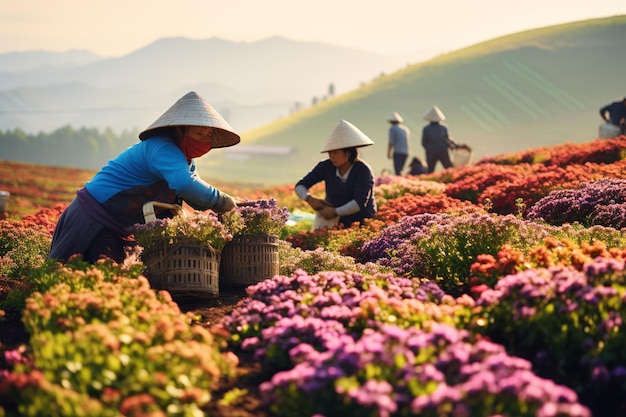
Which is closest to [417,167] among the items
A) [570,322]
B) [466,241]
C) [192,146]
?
[466,241]

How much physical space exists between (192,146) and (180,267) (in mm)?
1411

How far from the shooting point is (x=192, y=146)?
7.76 m

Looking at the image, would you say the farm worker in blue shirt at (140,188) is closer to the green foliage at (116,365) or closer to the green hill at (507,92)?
the green foliage at (116,365)

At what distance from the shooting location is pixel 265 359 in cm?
522

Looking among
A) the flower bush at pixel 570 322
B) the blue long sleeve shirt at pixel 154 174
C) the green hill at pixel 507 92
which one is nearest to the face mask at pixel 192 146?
the blue long sleeve shirt at pixel 154 174

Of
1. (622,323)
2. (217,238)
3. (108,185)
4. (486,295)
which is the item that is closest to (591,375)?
(622,323)

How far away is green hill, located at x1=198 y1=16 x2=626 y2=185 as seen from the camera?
9062cm

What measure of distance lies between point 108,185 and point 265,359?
3100mm

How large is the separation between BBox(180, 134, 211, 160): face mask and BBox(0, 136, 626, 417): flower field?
1562mm

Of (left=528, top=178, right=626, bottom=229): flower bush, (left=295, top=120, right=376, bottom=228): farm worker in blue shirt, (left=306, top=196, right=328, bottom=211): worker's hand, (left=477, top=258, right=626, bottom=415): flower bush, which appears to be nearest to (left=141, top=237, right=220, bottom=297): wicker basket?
(left=477, top=258, right=626, bottom=415): flower bush

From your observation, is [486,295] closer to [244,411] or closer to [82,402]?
[244,411]

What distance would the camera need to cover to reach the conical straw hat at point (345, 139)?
35.9 feet

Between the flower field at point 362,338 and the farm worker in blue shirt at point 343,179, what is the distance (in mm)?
2898

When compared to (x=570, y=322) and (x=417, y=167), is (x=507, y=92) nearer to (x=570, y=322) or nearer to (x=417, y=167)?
(x=417, y=167)
